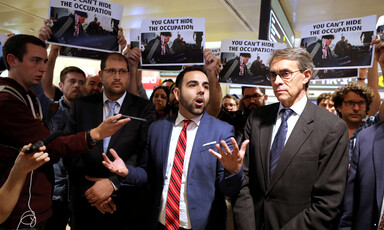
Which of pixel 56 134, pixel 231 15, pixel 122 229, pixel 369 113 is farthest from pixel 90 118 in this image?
pixel 231 15

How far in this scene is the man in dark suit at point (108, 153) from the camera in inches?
84.5

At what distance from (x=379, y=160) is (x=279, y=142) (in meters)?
0.51

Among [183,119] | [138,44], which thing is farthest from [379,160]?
[138,44]

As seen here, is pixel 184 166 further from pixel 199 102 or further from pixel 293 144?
pixel 293 144

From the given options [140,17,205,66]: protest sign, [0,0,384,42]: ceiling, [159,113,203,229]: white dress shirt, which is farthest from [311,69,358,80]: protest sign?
[0,0,384,42]: ceiling

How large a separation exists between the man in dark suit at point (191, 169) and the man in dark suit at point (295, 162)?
6.7 inches

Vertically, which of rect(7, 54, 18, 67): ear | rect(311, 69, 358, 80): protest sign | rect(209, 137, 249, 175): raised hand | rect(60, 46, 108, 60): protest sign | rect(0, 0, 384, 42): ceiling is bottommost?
rect(209, 137, 249, 175): raised hand

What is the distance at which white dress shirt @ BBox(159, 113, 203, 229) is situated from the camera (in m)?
1.84

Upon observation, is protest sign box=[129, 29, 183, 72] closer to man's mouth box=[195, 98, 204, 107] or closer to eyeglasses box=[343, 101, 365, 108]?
man's mouth box=[195, 98, 204, 107]

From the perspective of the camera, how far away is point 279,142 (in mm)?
1752

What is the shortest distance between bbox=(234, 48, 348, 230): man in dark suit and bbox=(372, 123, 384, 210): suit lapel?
0.14 meters

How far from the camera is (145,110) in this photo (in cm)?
234

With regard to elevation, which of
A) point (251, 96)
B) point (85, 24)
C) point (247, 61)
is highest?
point (85, 24)

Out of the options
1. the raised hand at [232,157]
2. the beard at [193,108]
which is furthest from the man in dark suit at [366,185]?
the beard at [193,108]
